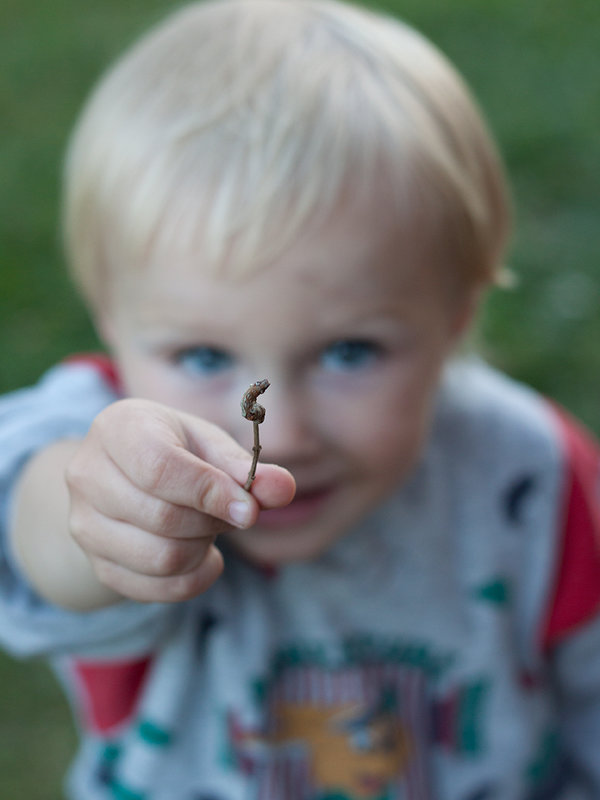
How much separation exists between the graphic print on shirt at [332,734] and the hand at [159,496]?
0.55 meters

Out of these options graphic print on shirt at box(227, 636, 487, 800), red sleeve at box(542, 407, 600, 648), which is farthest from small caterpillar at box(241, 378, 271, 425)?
red sleeve at box(542, 407, 600, 648)

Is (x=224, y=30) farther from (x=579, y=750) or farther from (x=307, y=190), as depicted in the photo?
(x=579, y=750)

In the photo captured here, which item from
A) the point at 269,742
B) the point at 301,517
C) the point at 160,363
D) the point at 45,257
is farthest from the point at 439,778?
the point at 45,257

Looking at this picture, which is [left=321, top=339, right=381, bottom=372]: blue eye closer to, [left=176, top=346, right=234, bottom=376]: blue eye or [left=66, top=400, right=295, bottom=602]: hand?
[left=176, top=346, right=234, bottom=376]: blue eye

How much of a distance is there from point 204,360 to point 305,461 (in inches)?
6.1

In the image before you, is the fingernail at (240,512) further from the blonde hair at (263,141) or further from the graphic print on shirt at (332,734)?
the graphic print on shirt at (332,734)

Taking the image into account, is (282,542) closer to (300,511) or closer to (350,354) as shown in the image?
(300,511)

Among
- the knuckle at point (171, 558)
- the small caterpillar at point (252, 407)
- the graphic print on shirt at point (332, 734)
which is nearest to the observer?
the small caterpillar at point (252, 407)

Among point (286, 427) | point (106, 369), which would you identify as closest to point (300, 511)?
point (286, 427)

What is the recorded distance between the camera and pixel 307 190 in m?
0.99

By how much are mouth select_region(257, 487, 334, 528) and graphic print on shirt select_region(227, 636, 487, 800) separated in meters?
0.24

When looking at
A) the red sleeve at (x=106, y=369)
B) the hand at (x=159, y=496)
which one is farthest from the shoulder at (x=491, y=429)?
the hand at (x=159, y=496)

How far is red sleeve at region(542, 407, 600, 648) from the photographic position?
1.33m

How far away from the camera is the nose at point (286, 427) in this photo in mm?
983
